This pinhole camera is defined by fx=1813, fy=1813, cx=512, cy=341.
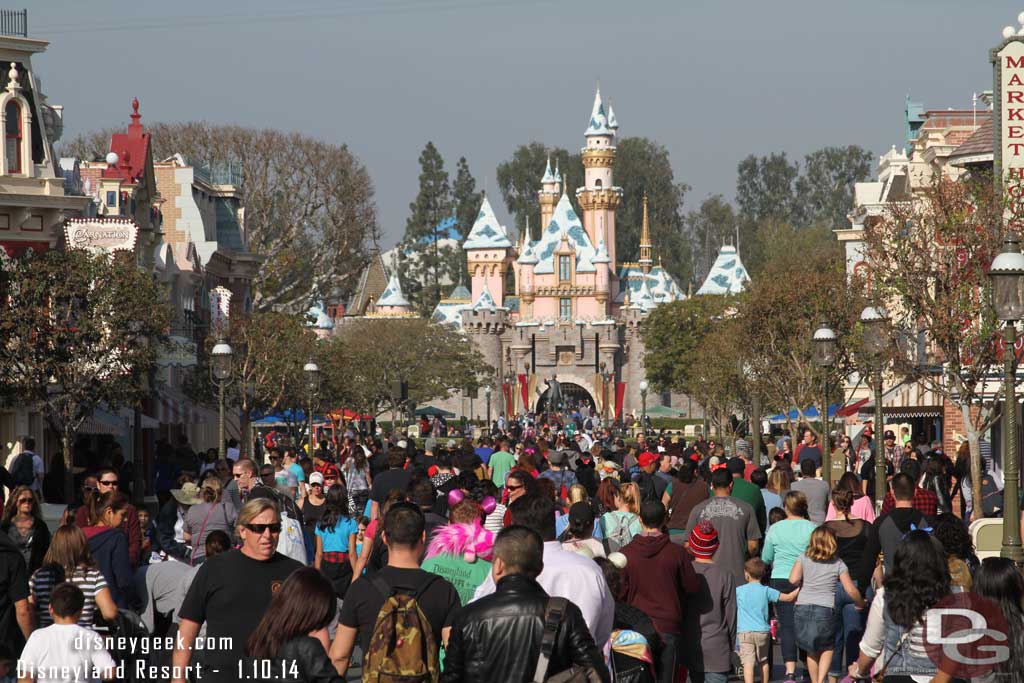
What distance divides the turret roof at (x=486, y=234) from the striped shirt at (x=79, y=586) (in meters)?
110

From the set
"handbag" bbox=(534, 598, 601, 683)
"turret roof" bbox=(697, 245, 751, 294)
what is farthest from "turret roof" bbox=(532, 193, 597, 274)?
"handbag" bbox=(534, 598, 601, 683)

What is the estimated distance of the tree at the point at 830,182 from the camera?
441 ft

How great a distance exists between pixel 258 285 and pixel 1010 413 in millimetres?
53002

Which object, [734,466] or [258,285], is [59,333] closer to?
[734,466]

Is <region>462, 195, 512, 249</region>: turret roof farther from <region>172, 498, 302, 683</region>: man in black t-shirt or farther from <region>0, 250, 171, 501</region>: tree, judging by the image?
<region>172, 498, 302, 683</region>: man in black t-shirt

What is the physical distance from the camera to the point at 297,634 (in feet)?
22.2

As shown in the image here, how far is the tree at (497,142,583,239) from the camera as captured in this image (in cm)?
13738

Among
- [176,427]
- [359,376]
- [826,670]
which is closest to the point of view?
[826,670]

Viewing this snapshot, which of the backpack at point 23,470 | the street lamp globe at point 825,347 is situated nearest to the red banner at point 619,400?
the street lamp globe at point 825,347

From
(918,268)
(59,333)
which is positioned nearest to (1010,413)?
(918,268)

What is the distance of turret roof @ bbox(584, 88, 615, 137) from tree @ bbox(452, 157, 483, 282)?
8.91m

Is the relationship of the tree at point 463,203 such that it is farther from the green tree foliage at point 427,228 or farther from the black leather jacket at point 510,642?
the black leather jacket at point 510,642

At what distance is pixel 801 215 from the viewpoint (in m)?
138

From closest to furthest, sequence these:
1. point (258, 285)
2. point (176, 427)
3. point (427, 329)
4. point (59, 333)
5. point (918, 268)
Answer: point (918, 268), point (59, 333), point (176, 427), point (258, 285), point (427, 329)
